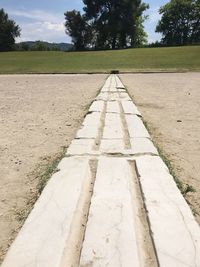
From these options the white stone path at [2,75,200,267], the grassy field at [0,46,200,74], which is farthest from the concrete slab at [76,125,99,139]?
the grassy field at [0,46,200,74]

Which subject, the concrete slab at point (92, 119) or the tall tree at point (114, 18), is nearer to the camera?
the concrete slab at point (92, 119)

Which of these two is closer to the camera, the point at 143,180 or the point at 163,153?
the point at 143,180

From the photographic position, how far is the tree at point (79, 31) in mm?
50844

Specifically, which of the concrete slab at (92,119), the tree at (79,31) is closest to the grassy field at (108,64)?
the concrete slab at (92,119)

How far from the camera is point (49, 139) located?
12.4ft

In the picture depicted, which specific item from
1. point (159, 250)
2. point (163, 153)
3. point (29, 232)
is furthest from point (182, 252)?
point (163, 153)

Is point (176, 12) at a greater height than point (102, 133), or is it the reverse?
point (176, 12)

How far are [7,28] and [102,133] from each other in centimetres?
4939

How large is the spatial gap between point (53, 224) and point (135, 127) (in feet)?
7.51

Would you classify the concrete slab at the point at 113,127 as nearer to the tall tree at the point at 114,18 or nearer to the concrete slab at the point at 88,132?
the concrete slab at the point at 88,132

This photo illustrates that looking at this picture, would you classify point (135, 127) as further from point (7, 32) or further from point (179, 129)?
point (7, 32)

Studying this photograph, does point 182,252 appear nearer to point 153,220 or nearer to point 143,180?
point 153,220

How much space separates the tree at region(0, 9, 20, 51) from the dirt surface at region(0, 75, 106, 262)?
43.4 m

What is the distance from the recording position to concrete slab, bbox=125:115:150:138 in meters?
3.62
